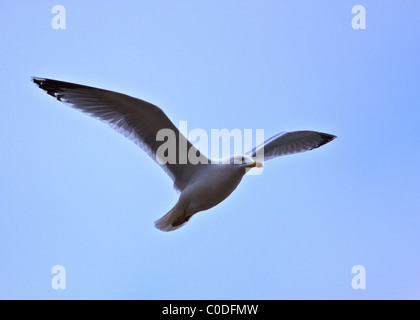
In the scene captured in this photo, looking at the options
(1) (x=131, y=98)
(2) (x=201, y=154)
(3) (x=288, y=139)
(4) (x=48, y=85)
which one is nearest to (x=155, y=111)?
(1) (x=131, y=98)

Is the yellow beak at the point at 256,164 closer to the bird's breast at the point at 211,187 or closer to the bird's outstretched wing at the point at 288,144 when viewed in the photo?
the bird's breast at the point at 211,187

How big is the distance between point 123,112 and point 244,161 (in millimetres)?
834

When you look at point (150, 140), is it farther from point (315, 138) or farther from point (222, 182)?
point (315, 138)

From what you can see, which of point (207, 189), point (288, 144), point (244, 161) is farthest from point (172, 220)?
point (288, 144)

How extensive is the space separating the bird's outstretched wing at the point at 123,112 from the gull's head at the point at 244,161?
0.71ft

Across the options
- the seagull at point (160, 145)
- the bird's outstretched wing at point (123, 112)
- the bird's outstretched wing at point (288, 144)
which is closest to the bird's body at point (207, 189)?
the seagull at point (160, 145)

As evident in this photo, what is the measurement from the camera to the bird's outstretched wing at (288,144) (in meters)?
4.40

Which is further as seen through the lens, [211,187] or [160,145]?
[160,145]

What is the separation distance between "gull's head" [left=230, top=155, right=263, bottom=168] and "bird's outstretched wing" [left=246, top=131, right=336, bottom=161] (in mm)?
395

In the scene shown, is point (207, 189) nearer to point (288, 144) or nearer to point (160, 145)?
point (160, 145)

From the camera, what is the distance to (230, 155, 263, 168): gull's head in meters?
3.88

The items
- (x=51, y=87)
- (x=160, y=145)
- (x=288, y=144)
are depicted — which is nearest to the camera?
(x=51, y=87)

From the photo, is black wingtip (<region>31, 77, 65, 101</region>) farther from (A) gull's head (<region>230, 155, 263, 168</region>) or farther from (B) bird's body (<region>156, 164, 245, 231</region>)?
(A) gull's head (<region>230, 155, 263, 168</region>)

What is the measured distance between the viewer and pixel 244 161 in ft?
12.8
